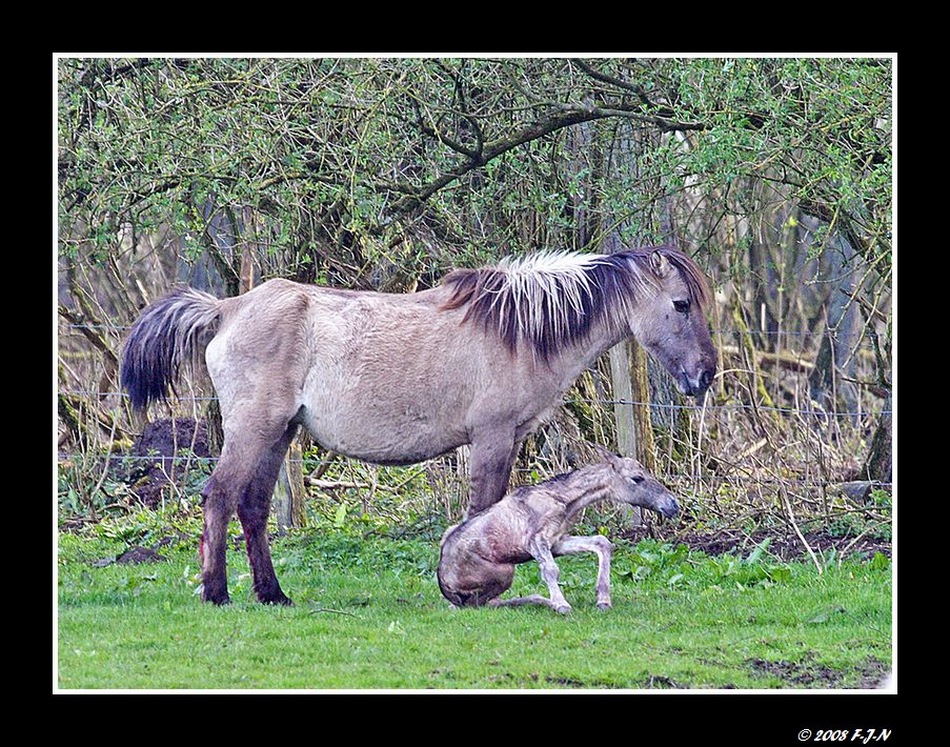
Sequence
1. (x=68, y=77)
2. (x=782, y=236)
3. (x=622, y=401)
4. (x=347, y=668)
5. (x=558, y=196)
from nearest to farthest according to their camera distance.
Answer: (x=347, y=668) → (x=68, y=77) → (x=558, y=196) → (x=622, y=401) → (x=782, y=236)

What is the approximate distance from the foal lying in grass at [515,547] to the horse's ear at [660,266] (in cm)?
154

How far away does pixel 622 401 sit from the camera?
10.4m

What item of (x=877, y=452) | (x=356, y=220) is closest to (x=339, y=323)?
(x=356, y=220)

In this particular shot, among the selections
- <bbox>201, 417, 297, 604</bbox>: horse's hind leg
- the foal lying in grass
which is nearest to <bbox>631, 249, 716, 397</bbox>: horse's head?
the foal lying in grass

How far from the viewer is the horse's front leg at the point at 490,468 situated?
7.87 m

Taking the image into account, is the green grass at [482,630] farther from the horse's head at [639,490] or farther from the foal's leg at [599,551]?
the horse's head at [639,490]

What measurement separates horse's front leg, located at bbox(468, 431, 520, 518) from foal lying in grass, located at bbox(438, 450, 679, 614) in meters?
0.11

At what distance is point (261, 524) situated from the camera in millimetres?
7969

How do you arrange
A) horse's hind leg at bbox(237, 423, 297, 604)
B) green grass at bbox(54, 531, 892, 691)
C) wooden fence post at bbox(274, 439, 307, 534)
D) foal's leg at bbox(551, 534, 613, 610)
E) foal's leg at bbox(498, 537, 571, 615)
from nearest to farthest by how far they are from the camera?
green grass at bbox(54, 531, 892, 691) < foal's leg at bbox(498, 537, 571, 615) < foal's leg at bbox(551, 534, 613, 610) < horse's hind leg at bbox(237, 423, 297, 604) < wooden fence post at bbox(274, 439, 307, 534)

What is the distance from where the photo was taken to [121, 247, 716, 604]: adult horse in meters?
7.82

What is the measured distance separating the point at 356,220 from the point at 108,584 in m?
3.22

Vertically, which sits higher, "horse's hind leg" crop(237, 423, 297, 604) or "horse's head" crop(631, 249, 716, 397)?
"horse's head" crop(631, 249, 716, 397)

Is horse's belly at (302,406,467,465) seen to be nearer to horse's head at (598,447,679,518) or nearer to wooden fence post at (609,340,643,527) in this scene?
horse's head at (598,447,679,518)

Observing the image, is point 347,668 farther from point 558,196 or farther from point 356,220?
point 558,196
